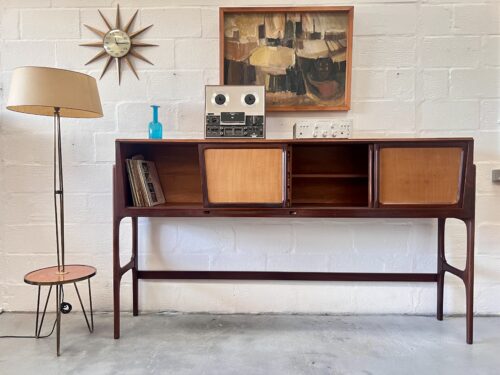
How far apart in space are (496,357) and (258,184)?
142 centimetres

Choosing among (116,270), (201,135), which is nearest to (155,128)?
(201,135)

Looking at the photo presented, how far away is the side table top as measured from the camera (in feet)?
5.29

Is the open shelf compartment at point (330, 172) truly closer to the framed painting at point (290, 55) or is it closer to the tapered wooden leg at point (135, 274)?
the framed painting at point (290, 55)

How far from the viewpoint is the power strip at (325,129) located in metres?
1.70

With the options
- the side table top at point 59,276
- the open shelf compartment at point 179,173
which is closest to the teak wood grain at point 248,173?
the open shelf compartment at point 179,173

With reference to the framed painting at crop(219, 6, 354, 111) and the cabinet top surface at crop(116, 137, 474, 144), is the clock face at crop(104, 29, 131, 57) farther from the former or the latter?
the cabinet top surface at crop(116, 137, 474, 144)

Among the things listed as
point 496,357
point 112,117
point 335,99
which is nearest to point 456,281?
point 496,357

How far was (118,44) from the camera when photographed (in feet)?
6.66

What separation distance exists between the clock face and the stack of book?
0.67 meters

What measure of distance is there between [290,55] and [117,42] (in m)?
1.05

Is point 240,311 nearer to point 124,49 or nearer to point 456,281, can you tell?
point 456,281

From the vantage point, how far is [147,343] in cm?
173

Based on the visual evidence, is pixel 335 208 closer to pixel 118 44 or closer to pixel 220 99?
pixel 220 99

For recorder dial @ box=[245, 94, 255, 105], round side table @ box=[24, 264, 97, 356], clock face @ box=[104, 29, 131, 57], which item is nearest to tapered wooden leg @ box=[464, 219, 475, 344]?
recorder dial @ box=[245, 94, 255, 105]
